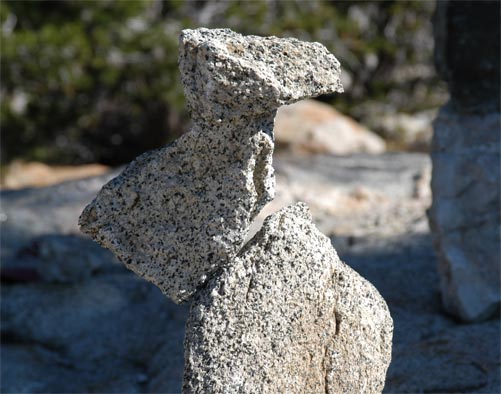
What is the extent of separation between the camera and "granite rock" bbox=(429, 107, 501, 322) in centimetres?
351

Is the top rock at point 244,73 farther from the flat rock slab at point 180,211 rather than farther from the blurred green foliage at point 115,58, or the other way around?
the blurred green foliage at point 115,58

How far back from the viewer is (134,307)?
13.6 ft

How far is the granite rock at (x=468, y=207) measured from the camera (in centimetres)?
351

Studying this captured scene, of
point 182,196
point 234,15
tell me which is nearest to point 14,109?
point 234,15

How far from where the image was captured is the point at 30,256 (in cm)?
472

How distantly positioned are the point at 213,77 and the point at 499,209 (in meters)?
1.94

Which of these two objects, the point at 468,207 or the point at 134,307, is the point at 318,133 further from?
the point at 468,207

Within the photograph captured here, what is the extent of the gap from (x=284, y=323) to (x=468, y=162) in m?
1.70

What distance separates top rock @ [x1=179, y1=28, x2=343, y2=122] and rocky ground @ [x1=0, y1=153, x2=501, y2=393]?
4.91ft

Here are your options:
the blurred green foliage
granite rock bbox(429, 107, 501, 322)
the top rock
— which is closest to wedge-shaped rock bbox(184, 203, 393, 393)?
the top rock

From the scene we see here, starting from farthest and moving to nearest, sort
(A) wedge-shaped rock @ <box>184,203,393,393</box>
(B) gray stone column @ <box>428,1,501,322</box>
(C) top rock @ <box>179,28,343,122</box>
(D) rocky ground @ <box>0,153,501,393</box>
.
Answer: (B) gray stone column @ <box>428,1,501,322</box>, (D) rocky ground @ <box>0,153,501,393</box>, (A) wedge-shaped rock @ <box>184,203,393,393</box>, (C) top rock @ <box>179,28,343,122</box>

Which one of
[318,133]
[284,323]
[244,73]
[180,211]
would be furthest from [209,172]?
[318,133]

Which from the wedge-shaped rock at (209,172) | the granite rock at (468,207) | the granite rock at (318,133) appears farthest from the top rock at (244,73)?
the granite rock at (318,133)

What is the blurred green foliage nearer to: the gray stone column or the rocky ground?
the rocky ground
